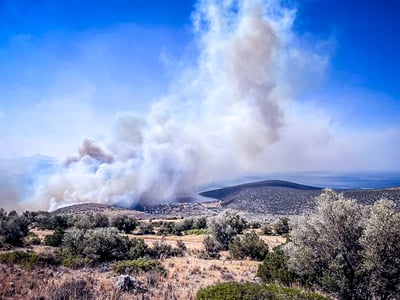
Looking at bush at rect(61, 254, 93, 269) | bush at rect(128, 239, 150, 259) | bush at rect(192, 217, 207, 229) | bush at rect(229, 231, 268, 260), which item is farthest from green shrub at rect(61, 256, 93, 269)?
bush at rect(192, 217, 207, 229)

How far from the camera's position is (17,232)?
2303 centimetres

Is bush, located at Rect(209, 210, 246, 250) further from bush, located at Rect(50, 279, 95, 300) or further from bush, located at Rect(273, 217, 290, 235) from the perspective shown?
bush, located at Rect(50, 279, 95, 300)

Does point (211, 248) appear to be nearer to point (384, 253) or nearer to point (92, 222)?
point (384, 253)

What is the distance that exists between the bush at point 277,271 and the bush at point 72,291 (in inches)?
340

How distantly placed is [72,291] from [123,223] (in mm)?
31029

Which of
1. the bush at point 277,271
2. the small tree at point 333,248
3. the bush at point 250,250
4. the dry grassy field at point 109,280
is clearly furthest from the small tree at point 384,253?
the bush at point 250,250

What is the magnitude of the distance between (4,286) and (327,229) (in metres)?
11.7

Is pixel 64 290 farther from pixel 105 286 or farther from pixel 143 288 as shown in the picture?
pixel 143 288

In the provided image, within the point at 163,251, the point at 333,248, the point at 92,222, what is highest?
the point at 333,248

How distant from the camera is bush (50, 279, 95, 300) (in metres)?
8.21

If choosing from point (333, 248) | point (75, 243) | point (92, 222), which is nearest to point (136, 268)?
point (75, 243)

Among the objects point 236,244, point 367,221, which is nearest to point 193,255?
point 236,244

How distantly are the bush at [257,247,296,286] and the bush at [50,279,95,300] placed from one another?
28.3ft

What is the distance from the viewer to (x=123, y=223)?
38406 millimetres
